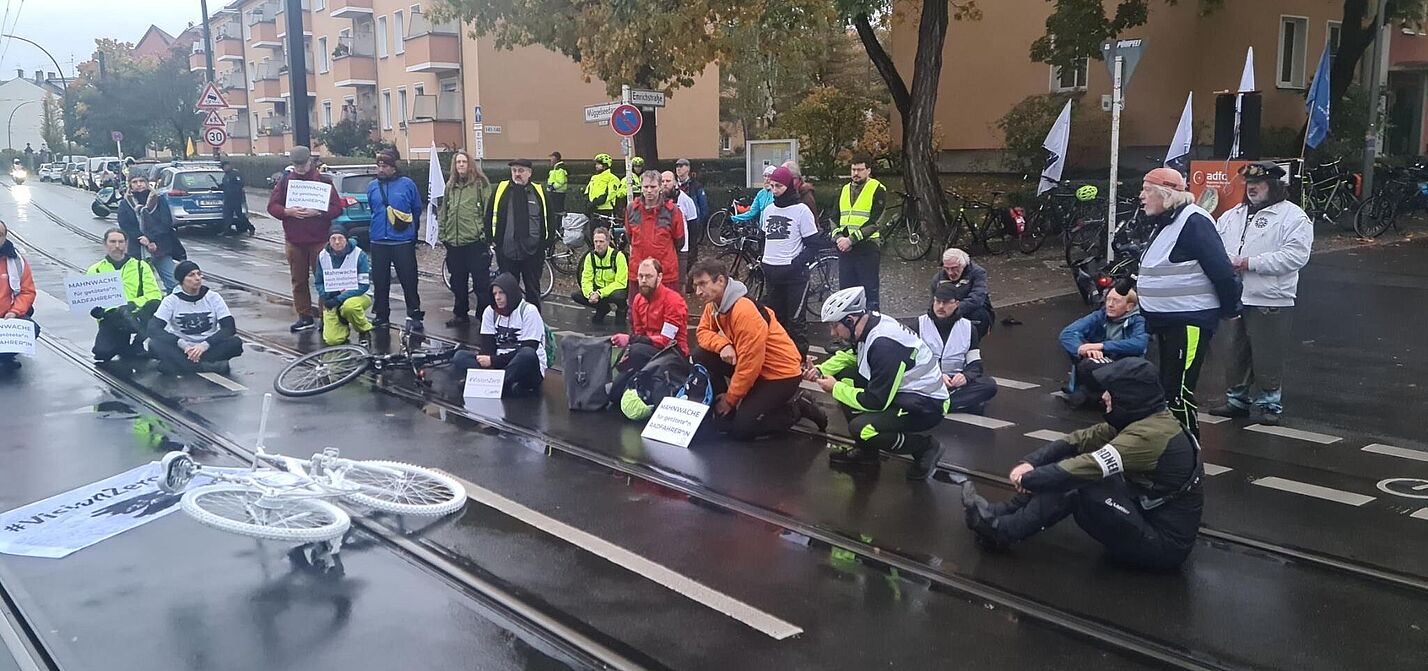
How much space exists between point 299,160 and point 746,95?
38398mm

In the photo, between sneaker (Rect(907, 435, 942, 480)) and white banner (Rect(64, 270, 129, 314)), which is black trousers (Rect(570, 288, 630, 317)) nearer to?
white banner (Rect(64, 270, 129, 314))

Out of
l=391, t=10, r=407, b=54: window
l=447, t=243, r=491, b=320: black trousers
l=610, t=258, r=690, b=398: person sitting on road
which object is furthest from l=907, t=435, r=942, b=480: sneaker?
l=391, t=10, r=407, b=54: window

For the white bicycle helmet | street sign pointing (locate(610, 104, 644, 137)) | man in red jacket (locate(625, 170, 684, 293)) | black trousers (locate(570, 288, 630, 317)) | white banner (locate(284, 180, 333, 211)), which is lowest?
black trousers (locate(570, 288, 630, 317))

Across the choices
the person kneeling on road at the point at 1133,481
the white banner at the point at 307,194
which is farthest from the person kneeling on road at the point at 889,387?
the white banner at the point at 307,194

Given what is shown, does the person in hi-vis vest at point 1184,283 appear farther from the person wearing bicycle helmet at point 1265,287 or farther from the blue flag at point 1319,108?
the blue flag at point 1319,108

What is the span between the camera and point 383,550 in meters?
5.93

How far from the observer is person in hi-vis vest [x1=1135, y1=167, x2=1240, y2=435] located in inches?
275

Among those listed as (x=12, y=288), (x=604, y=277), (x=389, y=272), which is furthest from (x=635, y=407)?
(x=12, y=288)

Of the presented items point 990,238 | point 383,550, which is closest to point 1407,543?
point 383,550

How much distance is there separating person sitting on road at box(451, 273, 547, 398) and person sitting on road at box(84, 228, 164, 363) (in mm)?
3596

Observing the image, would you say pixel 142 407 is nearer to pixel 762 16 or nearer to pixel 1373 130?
pixel 762 16

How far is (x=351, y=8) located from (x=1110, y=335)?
42939 mm

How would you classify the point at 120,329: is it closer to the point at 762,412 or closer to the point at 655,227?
the point at 655,227

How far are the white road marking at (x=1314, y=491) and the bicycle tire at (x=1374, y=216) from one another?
647 inches
